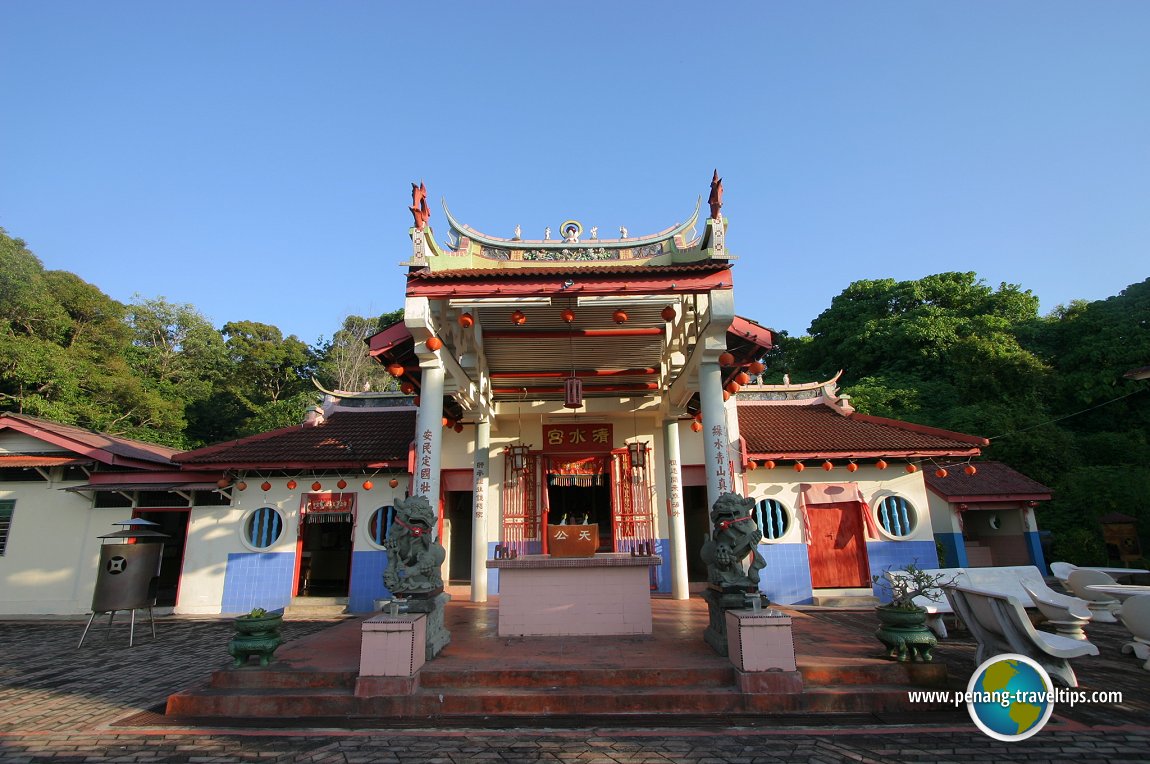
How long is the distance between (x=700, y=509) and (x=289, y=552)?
953 cm

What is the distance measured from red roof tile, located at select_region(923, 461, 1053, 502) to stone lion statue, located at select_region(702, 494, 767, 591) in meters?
8.96

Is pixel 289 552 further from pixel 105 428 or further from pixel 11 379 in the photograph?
pixel 11 379

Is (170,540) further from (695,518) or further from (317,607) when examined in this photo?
(695,518)

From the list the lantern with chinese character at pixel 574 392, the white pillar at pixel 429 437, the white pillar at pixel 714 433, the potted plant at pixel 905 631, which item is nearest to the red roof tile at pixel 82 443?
the white pillar at pixel 429 437

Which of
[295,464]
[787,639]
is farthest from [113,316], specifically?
[787,639]

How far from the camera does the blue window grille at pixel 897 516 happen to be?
10.6m

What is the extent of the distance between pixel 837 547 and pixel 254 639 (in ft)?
33.6

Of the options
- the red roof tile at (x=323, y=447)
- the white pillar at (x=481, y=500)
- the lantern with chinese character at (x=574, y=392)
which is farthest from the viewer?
the red roof tile at (x=323, y=447)

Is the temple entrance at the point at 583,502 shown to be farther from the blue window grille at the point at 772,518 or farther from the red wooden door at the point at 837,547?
the red wooden door at the point at 837,547

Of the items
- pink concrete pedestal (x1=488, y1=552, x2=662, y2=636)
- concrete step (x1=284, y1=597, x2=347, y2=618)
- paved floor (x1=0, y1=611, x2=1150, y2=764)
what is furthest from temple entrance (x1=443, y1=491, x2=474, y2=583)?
paved floor (x1=0, y1=611, x2=1150, y2=764)

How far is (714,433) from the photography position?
23.1 ft

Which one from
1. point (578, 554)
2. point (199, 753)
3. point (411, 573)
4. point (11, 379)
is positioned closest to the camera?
point (199, 753)

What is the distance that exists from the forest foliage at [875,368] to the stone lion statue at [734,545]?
12567 mm

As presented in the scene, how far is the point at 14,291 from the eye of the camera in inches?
879
